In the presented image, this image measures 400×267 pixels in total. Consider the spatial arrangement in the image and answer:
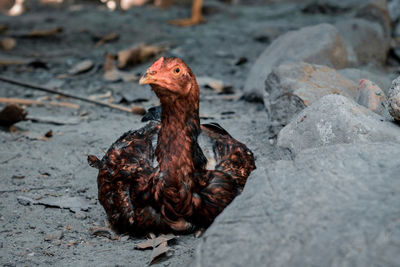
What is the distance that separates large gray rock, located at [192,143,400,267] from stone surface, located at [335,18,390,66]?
4725 mm

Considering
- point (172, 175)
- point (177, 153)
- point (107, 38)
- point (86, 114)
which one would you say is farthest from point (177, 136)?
point (107, 38)

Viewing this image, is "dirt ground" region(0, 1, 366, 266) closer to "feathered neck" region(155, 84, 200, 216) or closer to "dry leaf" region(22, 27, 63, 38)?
"dry leaf" region(22, 27, 63, 38)

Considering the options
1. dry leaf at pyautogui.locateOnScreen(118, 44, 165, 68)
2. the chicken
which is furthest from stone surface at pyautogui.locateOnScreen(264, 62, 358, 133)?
dry leaf at pyautogui.locateOnScreen(118, 44, 165, 68)

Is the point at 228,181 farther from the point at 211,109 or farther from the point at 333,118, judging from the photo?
the point at 211,109

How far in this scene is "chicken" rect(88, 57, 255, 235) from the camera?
9.40 feet

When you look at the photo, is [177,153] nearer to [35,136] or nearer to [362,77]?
[35,136]

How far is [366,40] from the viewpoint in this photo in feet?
23.0

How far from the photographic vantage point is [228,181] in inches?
119

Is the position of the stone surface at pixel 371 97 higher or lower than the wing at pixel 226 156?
higher

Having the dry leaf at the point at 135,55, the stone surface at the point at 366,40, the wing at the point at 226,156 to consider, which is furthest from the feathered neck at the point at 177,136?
the dry leaf at the point at 135,55

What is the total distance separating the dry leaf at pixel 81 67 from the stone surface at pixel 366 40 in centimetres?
365

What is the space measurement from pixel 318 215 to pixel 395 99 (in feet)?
4.12

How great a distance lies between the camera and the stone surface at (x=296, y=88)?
13.4 ft

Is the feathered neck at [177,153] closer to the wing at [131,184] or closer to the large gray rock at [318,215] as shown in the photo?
the wing at [131,184]
